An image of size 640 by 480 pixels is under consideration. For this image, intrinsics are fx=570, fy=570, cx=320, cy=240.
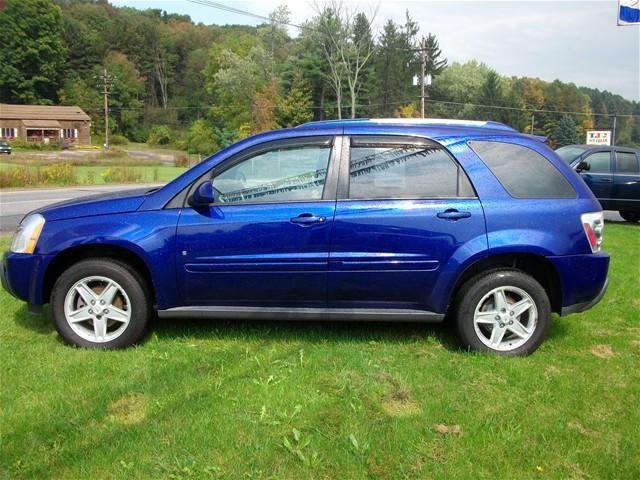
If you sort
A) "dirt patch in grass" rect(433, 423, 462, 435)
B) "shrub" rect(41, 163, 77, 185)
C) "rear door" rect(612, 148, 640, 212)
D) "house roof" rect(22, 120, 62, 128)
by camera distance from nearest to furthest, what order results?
"dirt patch in grass" rect(433, 423, 462, 435)
"rear door" rect(612, 148, 640, 212)
"shrub" rect(41, 163, 77, 185)
"house roof" rect(22, 120, 62, 128)

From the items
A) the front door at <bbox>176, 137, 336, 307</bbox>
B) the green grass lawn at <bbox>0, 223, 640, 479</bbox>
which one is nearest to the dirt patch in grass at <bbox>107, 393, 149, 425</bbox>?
the green grass lawn at <bbox>0, 223, 640, 479</bbox>

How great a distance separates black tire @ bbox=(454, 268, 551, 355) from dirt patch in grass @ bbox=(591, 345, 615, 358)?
0.52m

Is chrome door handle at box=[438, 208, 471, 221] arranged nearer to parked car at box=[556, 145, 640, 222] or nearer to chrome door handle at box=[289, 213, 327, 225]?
chrome door handle at box=[289, 213, 327, 225]

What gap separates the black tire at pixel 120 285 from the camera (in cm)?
425

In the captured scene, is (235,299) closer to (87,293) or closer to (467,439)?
(87,293)

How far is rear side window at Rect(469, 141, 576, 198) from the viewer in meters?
4.26

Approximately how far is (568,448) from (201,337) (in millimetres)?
2790

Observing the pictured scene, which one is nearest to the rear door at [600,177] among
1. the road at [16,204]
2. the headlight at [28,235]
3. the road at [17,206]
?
the road at [17,206]

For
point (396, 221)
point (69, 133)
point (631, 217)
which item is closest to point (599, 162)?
point (631, 217)

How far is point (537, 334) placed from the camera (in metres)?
4.24

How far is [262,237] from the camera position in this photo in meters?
4.16

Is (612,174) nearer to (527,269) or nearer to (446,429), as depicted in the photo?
(527,269)

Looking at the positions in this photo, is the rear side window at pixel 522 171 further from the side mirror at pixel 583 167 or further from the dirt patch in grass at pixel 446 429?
the side mirror at pixel 583 167

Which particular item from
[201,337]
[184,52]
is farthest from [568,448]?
[184,52]
